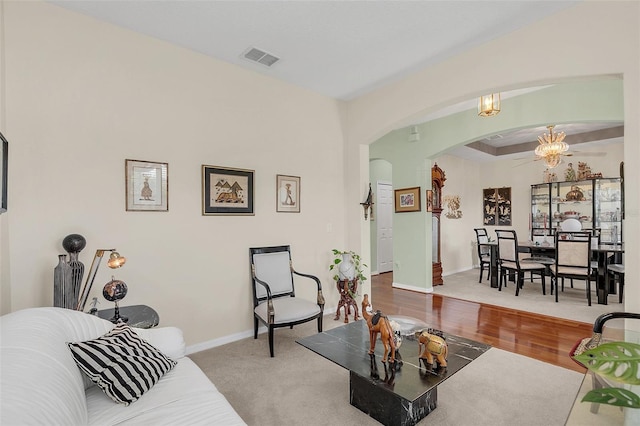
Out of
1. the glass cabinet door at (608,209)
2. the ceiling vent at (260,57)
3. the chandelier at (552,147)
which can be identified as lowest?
the glass cabinet door at (608,209)

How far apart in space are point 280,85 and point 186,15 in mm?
1346

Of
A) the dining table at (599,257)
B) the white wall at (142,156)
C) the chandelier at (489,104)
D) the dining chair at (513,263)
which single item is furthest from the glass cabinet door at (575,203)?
the white wall at (142,156)

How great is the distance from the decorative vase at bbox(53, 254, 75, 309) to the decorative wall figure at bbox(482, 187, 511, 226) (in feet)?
28.4

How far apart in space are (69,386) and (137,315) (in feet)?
3.85

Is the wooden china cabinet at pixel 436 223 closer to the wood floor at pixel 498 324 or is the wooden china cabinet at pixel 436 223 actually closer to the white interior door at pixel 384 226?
the wood floor at pixel 498 324

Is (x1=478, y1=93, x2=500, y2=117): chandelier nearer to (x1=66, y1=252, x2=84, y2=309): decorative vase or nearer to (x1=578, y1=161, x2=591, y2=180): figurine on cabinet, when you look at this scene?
(x1=66, y1=252, x2=84, y2=309): decorative vase

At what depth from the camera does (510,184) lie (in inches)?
308

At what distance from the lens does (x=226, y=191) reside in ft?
10.7

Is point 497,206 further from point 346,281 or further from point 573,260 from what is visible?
point 346,281

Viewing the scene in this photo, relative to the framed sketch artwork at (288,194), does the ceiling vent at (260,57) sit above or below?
above

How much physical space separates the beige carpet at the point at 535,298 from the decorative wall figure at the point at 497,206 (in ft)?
6.56

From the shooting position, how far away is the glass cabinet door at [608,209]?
20.8 feet

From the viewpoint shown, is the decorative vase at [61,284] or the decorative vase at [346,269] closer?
the decorative vase at [61,284]

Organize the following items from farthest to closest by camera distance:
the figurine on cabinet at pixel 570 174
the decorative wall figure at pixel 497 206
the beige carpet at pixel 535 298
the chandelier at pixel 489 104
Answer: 1. the decorative wall figure at pixel 497 206
2. the figurine on cabinet at pixel 570 174
3. the beige carpet at pixel 535 298
4. the chandelier at pixel 489 104
